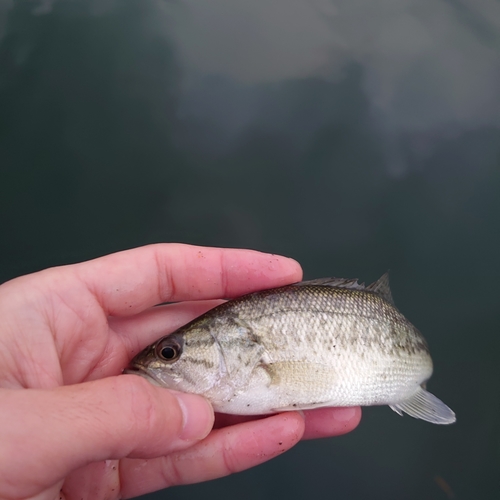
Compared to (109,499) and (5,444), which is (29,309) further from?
(109,499)

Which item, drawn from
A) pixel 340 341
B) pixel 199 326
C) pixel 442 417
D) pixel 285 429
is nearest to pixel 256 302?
pixel 199 326

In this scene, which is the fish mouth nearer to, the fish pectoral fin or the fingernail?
the fingernail

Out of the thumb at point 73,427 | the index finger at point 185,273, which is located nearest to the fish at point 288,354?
the index finger at point 185,273

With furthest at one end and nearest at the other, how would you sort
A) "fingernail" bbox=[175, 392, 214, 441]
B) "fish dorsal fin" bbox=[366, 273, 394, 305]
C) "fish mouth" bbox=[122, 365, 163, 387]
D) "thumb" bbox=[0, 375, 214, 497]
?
"fish dorsal fin" bbox=[366, 273, 394, 305], "fish mouth" bbox=[122, 365, 163, 387], "fingernail" bbox=[175, 392, 214, 441], "thumb" bbox=[0, 375, 214, 497]

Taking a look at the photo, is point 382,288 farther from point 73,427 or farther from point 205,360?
point 73,427

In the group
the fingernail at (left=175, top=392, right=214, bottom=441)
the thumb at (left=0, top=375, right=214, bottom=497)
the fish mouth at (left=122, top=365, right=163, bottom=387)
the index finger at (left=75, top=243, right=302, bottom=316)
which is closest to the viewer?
the thumb at (left=0, top=375, right=214, bottom=497)

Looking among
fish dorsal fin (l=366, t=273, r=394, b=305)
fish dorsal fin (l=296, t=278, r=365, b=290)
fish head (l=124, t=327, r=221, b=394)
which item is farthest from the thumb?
fish dorsal fin (l=366, t=273, r=394, b=305)

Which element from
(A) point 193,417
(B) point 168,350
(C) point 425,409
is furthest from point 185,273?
(C) point 425,409
